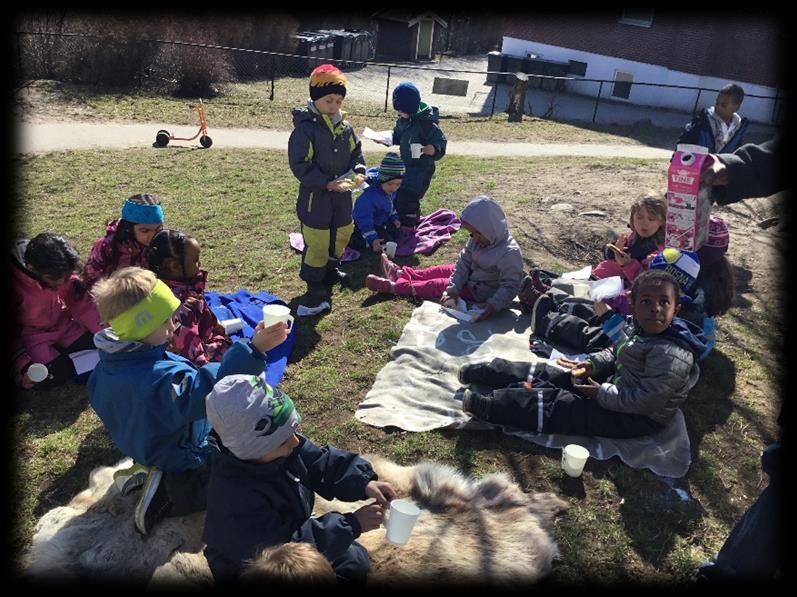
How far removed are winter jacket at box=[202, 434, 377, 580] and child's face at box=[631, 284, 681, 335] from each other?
2.13 m

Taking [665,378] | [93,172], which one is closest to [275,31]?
[93,172]

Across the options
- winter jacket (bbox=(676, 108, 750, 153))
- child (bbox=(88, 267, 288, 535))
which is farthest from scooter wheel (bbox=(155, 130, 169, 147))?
child (bbox=(88, 267, 288, 535))

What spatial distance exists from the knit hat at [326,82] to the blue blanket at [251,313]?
199 cm

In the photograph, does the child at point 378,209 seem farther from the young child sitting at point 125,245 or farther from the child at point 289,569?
the child at point 289,569

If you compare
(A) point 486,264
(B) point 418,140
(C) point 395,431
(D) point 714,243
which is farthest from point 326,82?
(D) point 714,243

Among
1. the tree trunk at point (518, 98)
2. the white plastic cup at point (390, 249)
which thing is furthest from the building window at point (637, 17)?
the white plastic cup at point (390, 249)

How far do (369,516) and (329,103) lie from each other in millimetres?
4017

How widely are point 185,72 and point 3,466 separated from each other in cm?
1501

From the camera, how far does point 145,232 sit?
4.79 metres

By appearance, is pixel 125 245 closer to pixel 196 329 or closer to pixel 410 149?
pixel 196 329

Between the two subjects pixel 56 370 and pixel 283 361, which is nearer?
pixel 56 370

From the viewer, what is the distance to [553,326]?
211 inches

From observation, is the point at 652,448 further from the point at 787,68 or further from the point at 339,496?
the point at 787,68

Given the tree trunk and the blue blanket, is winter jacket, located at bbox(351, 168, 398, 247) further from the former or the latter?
the tree trunk
